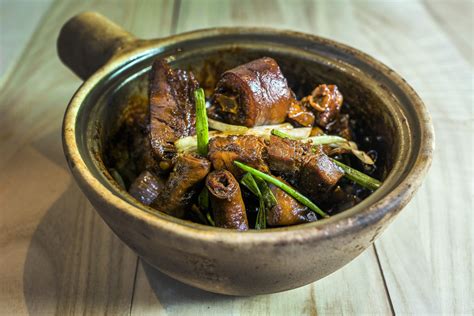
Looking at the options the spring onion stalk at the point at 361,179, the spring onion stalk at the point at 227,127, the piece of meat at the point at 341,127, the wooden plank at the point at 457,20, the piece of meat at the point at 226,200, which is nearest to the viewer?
the piece of meat at the point at 226,200

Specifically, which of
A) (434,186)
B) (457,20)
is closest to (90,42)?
(434,186)

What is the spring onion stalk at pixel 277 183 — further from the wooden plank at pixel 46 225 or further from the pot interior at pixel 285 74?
the wooden plank at pixel 46 225

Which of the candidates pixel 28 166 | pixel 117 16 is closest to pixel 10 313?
pixel 28 166

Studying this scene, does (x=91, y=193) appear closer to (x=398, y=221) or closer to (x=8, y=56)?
(x=398, y=221)

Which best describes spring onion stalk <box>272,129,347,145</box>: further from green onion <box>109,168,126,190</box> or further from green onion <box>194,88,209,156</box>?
green onion <box>109,168,126,190</box>

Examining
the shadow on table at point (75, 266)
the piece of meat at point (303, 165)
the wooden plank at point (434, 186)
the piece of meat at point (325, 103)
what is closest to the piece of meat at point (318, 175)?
the piece of meat at point (303, 165)

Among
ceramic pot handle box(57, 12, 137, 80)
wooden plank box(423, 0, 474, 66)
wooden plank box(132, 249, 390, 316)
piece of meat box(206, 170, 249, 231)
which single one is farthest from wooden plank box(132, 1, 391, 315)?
wooden plank box(423, 0, 474, 66)
